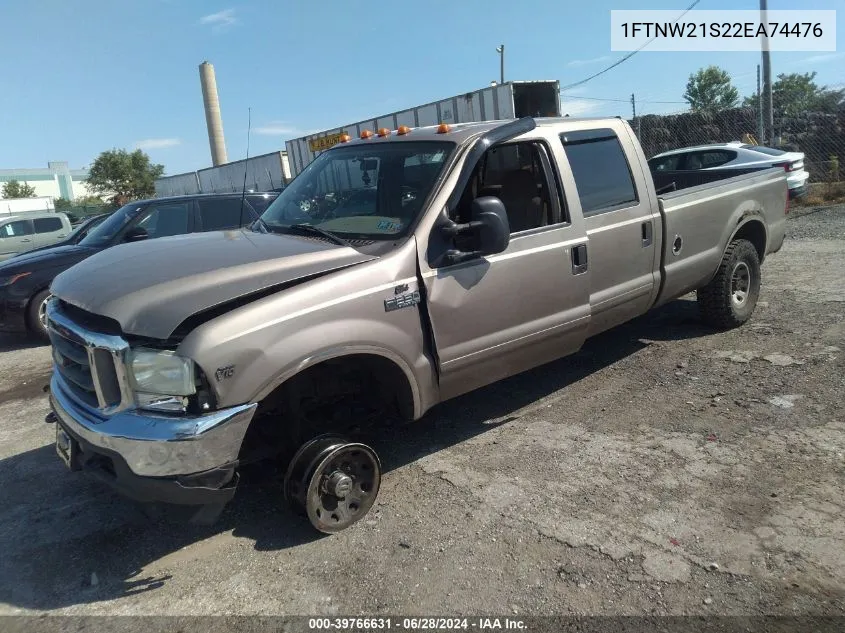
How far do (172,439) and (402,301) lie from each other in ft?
4.31

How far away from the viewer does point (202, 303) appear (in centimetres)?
278

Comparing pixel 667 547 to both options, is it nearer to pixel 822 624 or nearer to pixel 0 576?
pixel 822 624

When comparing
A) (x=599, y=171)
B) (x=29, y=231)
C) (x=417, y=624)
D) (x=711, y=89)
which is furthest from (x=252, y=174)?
(x=711, y=89)

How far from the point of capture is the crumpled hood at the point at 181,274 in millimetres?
2754

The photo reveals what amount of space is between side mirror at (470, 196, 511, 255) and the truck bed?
2.16 m

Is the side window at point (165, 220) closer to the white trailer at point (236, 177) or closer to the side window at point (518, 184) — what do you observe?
the side window at point (518, 184)

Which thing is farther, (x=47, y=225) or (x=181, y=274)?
(x=47, y=225)

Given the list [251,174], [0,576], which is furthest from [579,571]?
[251,174]

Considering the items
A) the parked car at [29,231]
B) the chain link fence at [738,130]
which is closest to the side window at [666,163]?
the chain link fence at [738,130]

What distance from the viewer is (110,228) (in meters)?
7.86

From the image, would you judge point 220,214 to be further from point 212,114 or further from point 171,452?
point 212,114

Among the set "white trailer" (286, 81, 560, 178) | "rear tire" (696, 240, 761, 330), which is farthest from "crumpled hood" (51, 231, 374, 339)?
"white trailer" (286, 81, 560, 178)

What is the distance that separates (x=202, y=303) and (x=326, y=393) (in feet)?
2.94

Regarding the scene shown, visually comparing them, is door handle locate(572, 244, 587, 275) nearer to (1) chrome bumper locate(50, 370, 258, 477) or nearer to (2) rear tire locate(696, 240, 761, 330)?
(2) rear tire locate(696, 240, 761, 330)
